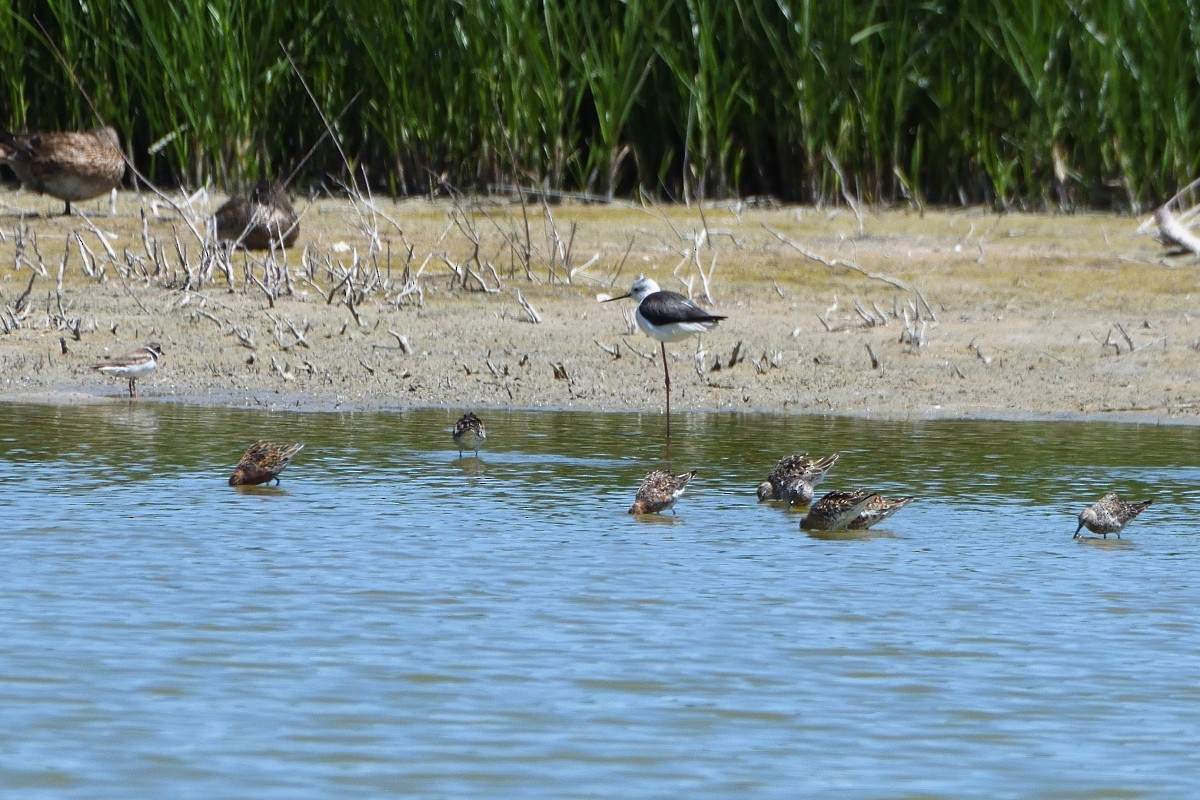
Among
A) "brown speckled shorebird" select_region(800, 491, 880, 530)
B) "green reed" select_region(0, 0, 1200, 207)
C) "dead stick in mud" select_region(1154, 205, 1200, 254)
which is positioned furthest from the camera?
"green reed" select_region(0, 0, 1200, 207)

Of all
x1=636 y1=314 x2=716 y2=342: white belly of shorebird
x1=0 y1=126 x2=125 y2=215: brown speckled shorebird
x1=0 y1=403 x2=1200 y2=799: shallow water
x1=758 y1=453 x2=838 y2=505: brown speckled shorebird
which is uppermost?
x1=0 y1=126 x2=125 y2=215: brown speckled shorebird

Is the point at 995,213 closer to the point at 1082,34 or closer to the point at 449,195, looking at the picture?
the point at 1082,34

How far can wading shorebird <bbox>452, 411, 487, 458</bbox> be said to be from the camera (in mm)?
9125

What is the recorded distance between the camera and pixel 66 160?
1559cm

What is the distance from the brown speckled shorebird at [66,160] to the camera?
15.6 metres

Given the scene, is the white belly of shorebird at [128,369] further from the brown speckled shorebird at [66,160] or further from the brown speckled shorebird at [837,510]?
the brown speckled shorebird at [66,160]

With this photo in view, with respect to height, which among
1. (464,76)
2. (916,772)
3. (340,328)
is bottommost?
(916,772)

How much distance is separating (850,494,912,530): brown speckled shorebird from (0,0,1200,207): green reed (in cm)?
858

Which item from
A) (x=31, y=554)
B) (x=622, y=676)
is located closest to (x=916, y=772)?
(x=622, y=676)

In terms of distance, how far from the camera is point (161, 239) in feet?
49.3

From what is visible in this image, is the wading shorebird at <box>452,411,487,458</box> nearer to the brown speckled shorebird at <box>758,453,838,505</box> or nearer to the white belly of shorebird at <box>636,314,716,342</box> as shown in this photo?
the brown speckled shorebird at <box>758,453,838,505</box>

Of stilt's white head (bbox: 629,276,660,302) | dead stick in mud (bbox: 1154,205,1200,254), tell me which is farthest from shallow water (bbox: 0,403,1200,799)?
dead stick in mud (bbox: 1154,205,1200,254)

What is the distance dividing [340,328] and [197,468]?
11.6ft

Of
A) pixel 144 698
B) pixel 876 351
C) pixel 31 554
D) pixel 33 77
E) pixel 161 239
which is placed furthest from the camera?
pixel 33 77
